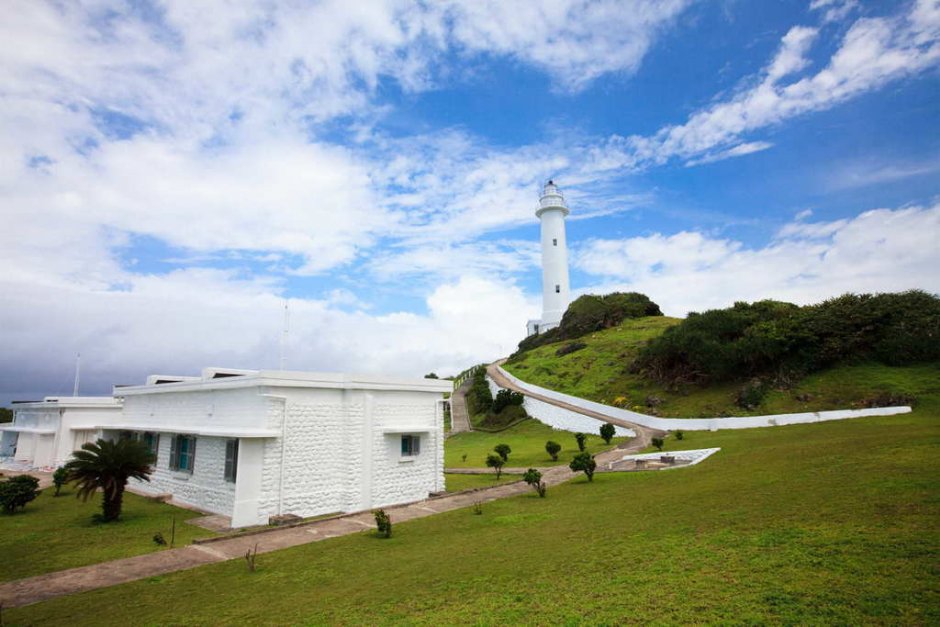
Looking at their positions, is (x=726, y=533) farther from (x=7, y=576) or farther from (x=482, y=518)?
(x=7, y=576)

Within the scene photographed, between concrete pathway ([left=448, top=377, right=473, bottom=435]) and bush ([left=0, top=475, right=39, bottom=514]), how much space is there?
1084 inches

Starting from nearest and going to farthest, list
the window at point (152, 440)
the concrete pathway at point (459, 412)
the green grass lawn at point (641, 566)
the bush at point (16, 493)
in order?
the green grass lawn at point (641, 566) < the bush at point (16, 493) < the window at point (152, 440) < the concrete pathway at point (459, 412)

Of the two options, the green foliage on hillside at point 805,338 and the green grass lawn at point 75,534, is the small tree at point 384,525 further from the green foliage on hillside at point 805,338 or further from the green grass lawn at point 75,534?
the green foliage on hillside at point 805,338

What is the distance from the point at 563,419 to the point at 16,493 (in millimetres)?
28133

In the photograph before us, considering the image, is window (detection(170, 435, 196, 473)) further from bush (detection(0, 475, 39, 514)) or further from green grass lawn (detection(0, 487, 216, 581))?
bush (detection(0, 475, 39, 514))

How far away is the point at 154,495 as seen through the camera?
58.4 ft

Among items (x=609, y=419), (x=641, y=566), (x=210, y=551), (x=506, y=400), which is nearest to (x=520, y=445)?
(x=609, y=419)

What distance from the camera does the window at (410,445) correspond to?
17.1 metres

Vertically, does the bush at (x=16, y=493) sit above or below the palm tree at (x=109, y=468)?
below

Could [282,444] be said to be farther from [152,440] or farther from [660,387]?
[660,387]

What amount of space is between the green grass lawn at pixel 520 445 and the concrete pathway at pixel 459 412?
8.02 ft

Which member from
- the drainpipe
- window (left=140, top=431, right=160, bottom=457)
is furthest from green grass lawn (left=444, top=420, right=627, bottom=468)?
window (left=140, top=431, right=160, bottom=457)

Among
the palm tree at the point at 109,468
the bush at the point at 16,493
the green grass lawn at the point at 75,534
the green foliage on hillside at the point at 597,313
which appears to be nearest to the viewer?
the green grass lawn at the point at 75,534

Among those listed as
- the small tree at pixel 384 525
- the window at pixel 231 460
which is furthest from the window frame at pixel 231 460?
the small tree at pixel 384 525
